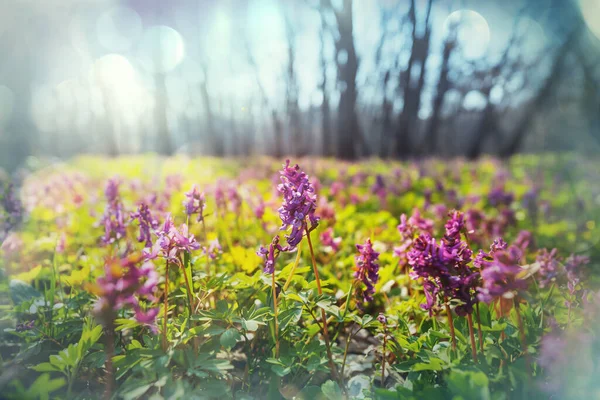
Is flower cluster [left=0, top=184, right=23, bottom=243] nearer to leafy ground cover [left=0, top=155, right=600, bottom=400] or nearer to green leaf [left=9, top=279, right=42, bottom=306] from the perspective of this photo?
leafy ground cover [left=0, top=155, right=600, bottom=400]

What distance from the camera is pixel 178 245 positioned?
132 centimetres

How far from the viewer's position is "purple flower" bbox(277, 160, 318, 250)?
1307mm

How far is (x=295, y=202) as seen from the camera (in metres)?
1.30

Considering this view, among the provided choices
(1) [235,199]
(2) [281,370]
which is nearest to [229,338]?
(2) [281,370]

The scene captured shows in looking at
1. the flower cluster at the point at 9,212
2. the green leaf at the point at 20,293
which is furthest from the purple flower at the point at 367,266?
the flower cluster at the point at 9,212

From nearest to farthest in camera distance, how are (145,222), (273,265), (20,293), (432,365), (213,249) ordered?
(432,365) < (273,265) < (145,222) < (20,293) < (213,249)

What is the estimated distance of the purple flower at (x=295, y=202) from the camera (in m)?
1.31

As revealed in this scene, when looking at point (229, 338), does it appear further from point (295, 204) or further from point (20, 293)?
point (20, 293)

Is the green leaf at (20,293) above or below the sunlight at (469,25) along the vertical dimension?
below

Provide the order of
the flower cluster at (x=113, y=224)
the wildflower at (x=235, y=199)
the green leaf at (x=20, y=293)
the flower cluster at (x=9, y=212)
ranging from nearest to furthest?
the green leaf at (x=20, y=293)
the flower cluster at (x=113, y=224)
the flower cluster at (x=9, y=212)
the wildflower at (x=235, y=199)

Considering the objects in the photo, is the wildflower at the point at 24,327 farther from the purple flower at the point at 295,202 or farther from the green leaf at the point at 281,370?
the purple flower at the point at 295,202

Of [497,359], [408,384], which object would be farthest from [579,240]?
[408,384]

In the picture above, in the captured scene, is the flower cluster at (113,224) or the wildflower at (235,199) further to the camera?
the wildflower at (235,199)

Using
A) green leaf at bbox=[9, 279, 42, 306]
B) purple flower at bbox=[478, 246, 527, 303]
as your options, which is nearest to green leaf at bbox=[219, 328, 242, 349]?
purple flower at bbox=[478, 246, 527, 303]
